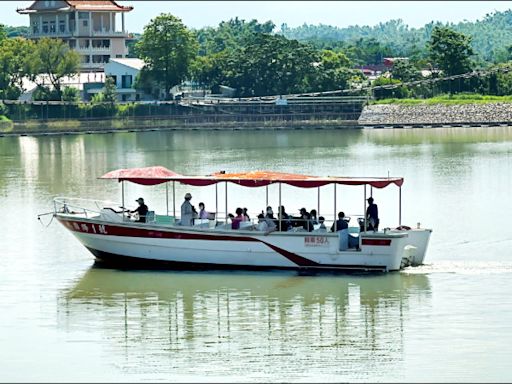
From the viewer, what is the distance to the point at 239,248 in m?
24.2

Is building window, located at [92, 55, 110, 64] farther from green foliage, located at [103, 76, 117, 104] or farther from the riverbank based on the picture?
the riverbank

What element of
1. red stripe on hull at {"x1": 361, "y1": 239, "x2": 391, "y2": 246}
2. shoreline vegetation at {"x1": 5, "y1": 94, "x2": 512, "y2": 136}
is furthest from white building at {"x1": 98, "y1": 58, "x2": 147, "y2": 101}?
red stripe on hull at {"x1": 361, "y1": 239, "x2": 391, "y2": 246}

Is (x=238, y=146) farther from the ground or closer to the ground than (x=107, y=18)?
closer to the ground

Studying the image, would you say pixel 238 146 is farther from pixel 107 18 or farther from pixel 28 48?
pixel 107 18

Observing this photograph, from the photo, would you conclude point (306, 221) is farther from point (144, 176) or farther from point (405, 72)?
point (405, 72)

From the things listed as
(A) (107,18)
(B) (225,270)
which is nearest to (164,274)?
(B) (225,270)

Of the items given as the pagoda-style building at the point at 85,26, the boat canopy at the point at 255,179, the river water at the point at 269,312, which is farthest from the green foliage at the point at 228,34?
the boat canopy at the point at 255,179

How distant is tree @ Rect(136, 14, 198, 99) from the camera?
8088 centimetres

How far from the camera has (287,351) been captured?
1925cm

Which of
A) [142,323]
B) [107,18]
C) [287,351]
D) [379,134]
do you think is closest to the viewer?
[287,351]

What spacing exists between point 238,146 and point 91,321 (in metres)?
41.0

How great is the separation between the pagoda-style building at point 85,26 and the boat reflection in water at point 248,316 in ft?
225

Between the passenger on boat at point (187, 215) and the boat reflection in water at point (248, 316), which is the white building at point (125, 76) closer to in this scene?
the boat reflection in water at point (248, 316)

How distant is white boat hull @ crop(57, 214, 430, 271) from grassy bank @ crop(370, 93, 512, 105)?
53.4m
